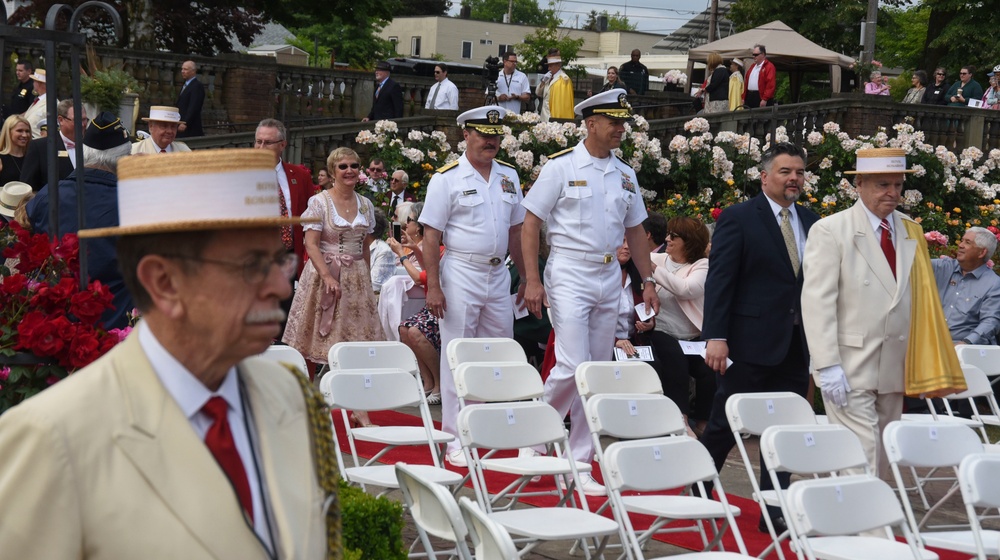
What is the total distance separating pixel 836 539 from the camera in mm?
5055

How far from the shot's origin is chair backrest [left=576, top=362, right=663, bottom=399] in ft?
21.4

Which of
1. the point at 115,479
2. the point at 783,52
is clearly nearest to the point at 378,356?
the point at 115,479

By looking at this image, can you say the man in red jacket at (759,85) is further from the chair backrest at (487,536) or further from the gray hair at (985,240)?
the chair backrest at (487,536)

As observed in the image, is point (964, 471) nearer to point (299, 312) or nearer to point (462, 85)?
point (299, 312)

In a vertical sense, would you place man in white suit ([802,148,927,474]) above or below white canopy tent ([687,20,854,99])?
below

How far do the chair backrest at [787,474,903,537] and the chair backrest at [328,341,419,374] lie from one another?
276 cm

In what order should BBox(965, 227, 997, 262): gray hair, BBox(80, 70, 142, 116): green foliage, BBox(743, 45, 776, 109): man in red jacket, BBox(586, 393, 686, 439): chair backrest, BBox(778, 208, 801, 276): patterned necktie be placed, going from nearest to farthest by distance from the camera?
BBox(586, 393, 686, 439): chair backrest, BBox(778, 208, 801, 276): patterned necktie, BBox(965, 227, 997, 262): gray hair, BBox(80, 70, 142, 116): green foliage, BBox(743, 45, 776, 109): man in red jacket

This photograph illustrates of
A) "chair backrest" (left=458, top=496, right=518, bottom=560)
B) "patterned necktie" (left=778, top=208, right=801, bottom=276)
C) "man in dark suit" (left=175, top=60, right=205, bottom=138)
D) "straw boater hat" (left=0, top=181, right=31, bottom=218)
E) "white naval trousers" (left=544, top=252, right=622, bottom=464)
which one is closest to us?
"chair backrest" (left=458, top=496, right=518, bottom=560)

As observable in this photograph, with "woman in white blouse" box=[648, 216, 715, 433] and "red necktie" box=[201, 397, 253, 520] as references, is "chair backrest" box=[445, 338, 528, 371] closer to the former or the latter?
"woman in white blouse" box=[648, 216, 715, 433]

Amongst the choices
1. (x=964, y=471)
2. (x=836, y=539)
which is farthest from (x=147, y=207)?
(x=964, y=471)

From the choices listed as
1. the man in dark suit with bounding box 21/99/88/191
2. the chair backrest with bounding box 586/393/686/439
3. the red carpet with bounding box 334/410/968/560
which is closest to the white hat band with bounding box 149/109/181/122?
the man in dark suit with bounding box 21/99/88/191

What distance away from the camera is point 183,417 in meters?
2.12

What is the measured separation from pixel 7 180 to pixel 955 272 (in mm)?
7275

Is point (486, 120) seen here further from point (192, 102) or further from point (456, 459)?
point (192, 102)
